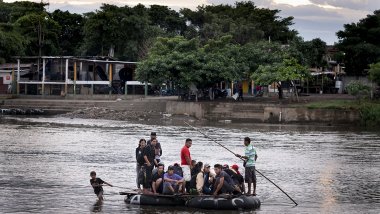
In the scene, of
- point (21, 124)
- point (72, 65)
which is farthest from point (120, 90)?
point (21, 124)

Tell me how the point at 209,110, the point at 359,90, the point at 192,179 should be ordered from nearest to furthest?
the point at 192,179
the point at 359,90
the point at 209,110

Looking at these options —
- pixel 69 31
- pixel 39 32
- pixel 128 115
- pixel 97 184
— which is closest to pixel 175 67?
pixel 128 115

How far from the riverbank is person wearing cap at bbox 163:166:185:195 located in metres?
45.2

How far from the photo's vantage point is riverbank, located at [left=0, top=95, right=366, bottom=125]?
69250mm

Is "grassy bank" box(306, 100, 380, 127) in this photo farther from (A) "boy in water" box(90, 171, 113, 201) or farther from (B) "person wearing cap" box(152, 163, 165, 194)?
(B) "person wearing cap" box(152, 163, 165, 194)

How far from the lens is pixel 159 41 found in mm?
81875

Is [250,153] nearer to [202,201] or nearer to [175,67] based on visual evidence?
[202,201]

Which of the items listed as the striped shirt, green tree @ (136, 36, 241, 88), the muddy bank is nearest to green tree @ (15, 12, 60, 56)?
the muddy bank

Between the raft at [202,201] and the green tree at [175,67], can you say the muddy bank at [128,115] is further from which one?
the raft at [202,201]

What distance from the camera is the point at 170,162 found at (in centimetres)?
3838

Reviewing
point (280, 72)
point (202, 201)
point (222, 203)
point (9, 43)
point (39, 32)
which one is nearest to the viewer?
point (222, 203)

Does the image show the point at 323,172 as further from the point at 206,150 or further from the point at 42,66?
the point at 42,66

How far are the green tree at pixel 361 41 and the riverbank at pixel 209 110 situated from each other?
8.59 metres

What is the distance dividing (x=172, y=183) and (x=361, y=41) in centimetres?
6221
